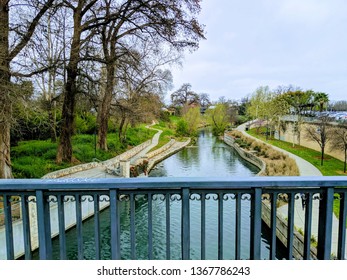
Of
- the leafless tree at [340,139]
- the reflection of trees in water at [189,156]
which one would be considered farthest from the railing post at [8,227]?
the reflection of trees in water at [189,156]

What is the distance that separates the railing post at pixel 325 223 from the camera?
1.64 metres

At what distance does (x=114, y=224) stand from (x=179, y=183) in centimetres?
49

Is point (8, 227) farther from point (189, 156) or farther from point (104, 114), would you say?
point (189, 156)

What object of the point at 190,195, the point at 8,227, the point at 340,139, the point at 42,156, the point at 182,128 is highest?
the point at 190,195

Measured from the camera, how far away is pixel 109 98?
50.6 feet

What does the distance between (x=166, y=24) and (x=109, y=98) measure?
6863 millimetres

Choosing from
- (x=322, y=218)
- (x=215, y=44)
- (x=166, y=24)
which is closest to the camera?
(x=322, y=218)

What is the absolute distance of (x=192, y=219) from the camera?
23.3 ft

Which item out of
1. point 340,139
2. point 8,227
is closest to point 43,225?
point 8,227

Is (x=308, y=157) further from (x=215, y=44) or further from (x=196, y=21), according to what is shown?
(x=196, y=21)

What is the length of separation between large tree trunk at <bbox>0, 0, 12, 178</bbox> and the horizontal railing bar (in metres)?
5.91

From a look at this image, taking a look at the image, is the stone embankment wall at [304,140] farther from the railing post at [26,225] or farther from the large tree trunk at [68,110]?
the railing post at [26,225]

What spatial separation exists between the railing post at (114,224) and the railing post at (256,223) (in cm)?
83

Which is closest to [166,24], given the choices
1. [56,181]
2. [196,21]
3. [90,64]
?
[196,21]
